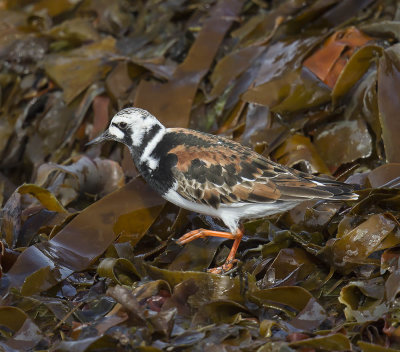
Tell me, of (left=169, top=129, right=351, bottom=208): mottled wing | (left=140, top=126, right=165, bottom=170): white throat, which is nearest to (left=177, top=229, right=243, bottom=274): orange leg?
(left=169, top=129, right=351, bottom=208): mottled wing

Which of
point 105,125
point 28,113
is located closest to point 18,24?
point 28,113

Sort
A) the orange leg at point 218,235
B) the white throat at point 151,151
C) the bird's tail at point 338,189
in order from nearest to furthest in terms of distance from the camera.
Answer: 1. the bird's tail at point 338,189
2. the orange leg at point 218,235
3. the white throat at point 151,151

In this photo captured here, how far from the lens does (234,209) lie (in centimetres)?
281

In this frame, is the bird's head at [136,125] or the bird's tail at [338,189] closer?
the bird's tail at [338,189]

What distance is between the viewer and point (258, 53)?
12.2ft

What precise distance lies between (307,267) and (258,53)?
153 cm

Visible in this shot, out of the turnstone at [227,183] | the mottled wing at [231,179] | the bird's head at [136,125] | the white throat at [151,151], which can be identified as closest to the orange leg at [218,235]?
the turnstone at [227,183]

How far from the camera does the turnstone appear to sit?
9.01 ft

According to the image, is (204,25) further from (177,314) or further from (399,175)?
(177,314)

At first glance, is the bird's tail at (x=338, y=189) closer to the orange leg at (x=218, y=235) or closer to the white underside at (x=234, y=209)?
the white underside at (x=234, y=209)

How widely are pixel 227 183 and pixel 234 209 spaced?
12 centimetres

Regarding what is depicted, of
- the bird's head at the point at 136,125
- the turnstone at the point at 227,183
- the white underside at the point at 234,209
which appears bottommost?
the white underside at the point at 234,209

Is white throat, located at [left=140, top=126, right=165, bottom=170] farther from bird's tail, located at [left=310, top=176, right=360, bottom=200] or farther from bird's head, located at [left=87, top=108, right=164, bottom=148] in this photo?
bird's tail, located at [left=310, top=176, right=360, bottom=200]

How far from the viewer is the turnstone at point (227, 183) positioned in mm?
2746
